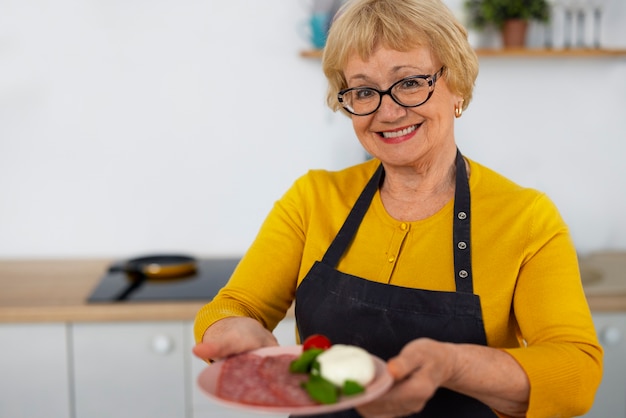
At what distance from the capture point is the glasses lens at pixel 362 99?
1.40 metres

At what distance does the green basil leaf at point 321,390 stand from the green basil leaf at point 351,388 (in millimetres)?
16

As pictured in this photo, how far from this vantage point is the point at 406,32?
135 centimetres

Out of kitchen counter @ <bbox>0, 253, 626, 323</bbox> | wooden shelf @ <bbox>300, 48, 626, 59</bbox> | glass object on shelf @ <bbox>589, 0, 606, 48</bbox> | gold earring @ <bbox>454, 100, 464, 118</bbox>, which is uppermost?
glass object on shelf @ <bbox>589, 0, 606, 48</bbox>

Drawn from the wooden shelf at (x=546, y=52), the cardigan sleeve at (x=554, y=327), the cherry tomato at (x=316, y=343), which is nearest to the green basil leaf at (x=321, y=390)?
the cherry tomato at (x=316, y=343)

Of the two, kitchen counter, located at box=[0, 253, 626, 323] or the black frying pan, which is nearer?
kitchen counter, located at box=[0, 253, 626, 323]

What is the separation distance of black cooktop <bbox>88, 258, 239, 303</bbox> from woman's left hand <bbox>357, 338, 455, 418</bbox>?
3.77 ft

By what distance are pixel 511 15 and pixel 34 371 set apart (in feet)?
6.25

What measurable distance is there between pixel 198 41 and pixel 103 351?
1.14 m

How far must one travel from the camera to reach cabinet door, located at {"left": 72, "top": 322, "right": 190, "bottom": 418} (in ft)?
7.11

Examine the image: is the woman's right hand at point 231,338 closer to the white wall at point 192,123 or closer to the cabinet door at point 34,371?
the cabinet door at point 34,371

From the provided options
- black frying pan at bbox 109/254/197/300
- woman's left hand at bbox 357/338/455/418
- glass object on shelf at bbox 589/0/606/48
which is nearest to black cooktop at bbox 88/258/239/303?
black frying pan at bbox 109/254/197/300

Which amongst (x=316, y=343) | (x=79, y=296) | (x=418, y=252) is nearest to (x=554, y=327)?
(x=418, y=252)

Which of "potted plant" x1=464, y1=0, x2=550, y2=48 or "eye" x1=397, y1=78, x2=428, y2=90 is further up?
"potted plant" x1=464, y1=0, x2=550, y2=48

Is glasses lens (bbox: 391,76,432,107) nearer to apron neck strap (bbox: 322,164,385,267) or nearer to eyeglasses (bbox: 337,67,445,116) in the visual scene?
eyeglasses (bbox: 337,67,445,116)
